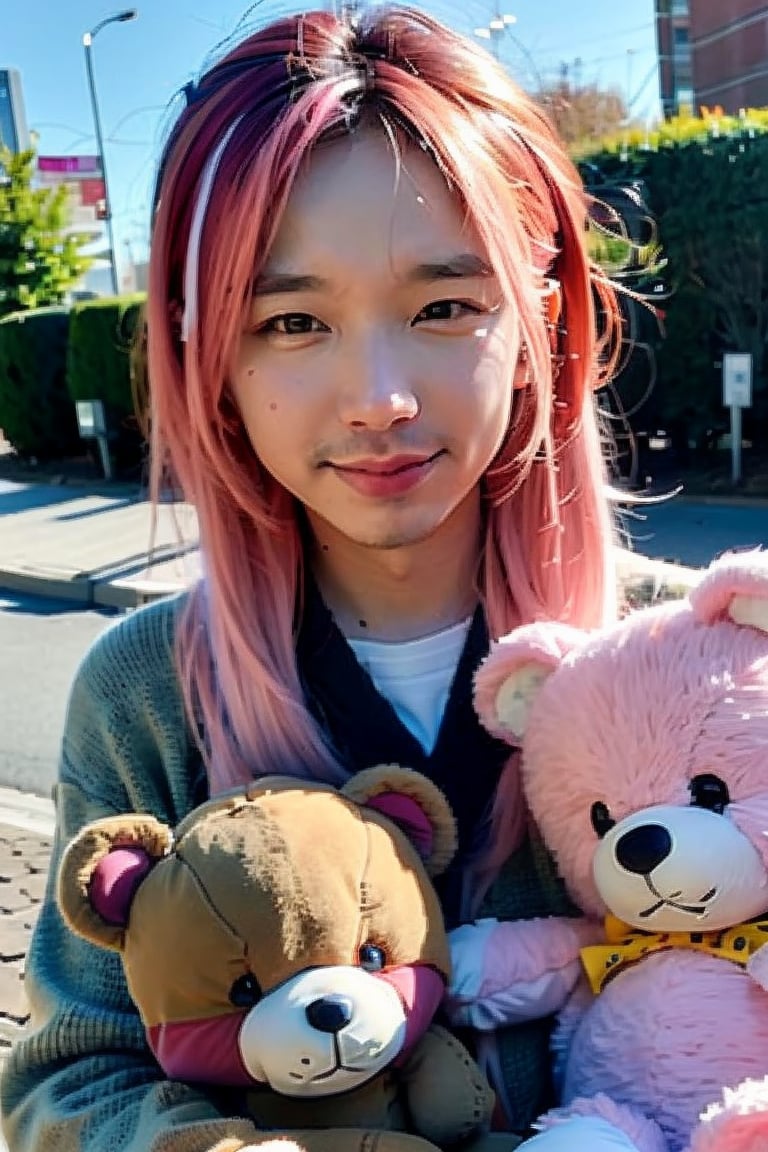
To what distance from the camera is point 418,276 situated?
132cm

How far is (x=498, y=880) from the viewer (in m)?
1.37

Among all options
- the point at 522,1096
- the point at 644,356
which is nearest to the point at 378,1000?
the point at 522,1096

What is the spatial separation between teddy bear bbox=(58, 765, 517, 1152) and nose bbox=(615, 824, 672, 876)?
0.62 feet

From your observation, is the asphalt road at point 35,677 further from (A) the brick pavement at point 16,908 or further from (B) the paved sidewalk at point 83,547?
(A) the brick pavement at point 16,908

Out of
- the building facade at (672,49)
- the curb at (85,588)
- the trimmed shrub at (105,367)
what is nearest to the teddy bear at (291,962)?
the curb at (85,588)

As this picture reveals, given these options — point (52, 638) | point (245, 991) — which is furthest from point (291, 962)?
point (52, 638)

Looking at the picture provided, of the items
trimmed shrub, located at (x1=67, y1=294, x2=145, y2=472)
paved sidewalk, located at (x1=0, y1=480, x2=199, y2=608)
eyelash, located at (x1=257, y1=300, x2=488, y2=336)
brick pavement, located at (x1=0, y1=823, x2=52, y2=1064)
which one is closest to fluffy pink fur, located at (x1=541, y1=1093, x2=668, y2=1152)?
eyelash, located at (x1=257, y1=300, x2=488, y2=336)

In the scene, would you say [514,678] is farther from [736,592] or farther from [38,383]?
[38,383]

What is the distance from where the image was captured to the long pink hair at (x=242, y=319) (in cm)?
134

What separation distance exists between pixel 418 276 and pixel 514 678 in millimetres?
432

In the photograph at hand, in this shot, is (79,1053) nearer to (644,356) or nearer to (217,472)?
(217,472)

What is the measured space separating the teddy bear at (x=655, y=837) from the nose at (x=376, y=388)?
10.6 inches

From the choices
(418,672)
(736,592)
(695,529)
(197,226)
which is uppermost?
(197,226)

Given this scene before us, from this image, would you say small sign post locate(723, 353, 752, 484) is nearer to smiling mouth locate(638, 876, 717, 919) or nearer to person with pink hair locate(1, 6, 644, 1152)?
person with pink hair locate(1, 6, 644, 1152)
